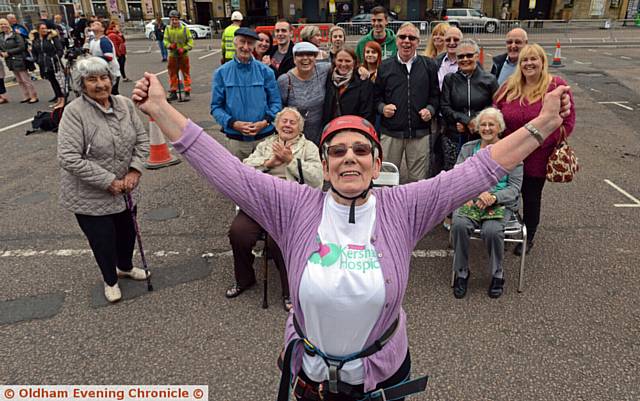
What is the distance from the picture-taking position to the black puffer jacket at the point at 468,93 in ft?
15.1

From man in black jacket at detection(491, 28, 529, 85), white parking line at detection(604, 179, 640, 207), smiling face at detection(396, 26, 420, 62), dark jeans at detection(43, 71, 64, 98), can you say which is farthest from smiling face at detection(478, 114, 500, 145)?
dark jeans at detection(43, 71, 64, 98)

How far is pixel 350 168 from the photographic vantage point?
1.71 metres

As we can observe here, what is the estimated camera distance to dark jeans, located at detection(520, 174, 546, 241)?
4.32 meters

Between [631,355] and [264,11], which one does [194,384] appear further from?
[264,11]

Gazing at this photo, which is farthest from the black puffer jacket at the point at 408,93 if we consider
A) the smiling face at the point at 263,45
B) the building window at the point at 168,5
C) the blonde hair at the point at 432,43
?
the building window at the point at 168,5

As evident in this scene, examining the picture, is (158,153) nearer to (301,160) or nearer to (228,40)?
(228,40)

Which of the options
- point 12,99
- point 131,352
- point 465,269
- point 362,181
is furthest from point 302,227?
point 12,99

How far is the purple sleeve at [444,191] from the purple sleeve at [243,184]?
1.22ft

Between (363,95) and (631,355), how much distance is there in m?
3.20

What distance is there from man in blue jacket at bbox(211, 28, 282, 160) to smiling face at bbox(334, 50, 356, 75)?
687mm

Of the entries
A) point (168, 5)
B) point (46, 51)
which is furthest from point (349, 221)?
point (168, 5)

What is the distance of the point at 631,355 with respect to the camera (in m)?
3.19

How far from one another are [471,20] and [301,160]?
94.4ft

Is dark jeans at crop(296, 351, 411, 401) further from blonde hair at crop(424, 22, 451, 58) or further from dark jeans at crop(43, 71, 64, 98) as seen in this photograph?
dark jeans at crop(43, 71, 64, 98)
